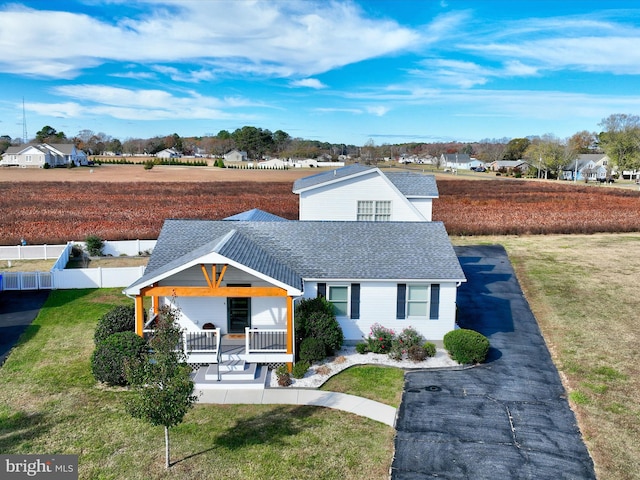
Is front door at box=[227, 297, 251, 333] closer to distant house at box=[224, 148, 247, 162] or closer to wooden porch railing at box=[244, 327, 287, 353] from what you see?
wooden porch railing at box=[244, 327, 287, 353]

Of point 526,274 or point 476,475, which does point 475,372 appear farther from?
point 526,274

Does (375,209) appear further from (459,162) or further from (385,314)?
(459,162)

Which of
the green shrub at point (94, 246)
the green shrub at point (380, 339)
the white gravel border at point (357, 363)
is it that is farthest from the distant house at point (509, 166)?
the white gravel border at point (357, 363)

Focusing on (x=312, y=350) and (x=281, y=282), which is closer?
(x=281, y=282)

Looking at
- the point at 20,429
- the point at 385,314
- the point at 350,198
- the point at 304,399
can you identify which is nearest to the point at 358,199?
the point at 350,198

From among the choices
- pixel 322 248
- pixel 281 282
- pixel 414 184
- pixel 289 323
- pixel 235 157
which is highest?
pixel 235 157

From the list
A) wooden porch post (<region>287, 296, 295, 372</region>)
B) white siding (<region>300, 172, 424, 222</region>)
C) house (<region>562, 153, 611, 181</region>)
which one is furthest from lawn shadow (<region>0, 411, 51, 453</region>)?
house (<region>562, 153, 611, 181</region>)

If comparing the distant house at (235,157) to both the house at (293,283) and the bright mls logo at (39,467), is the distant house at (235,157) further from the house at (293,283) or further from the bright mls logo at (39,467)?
the bright mls logo at (39,467)
